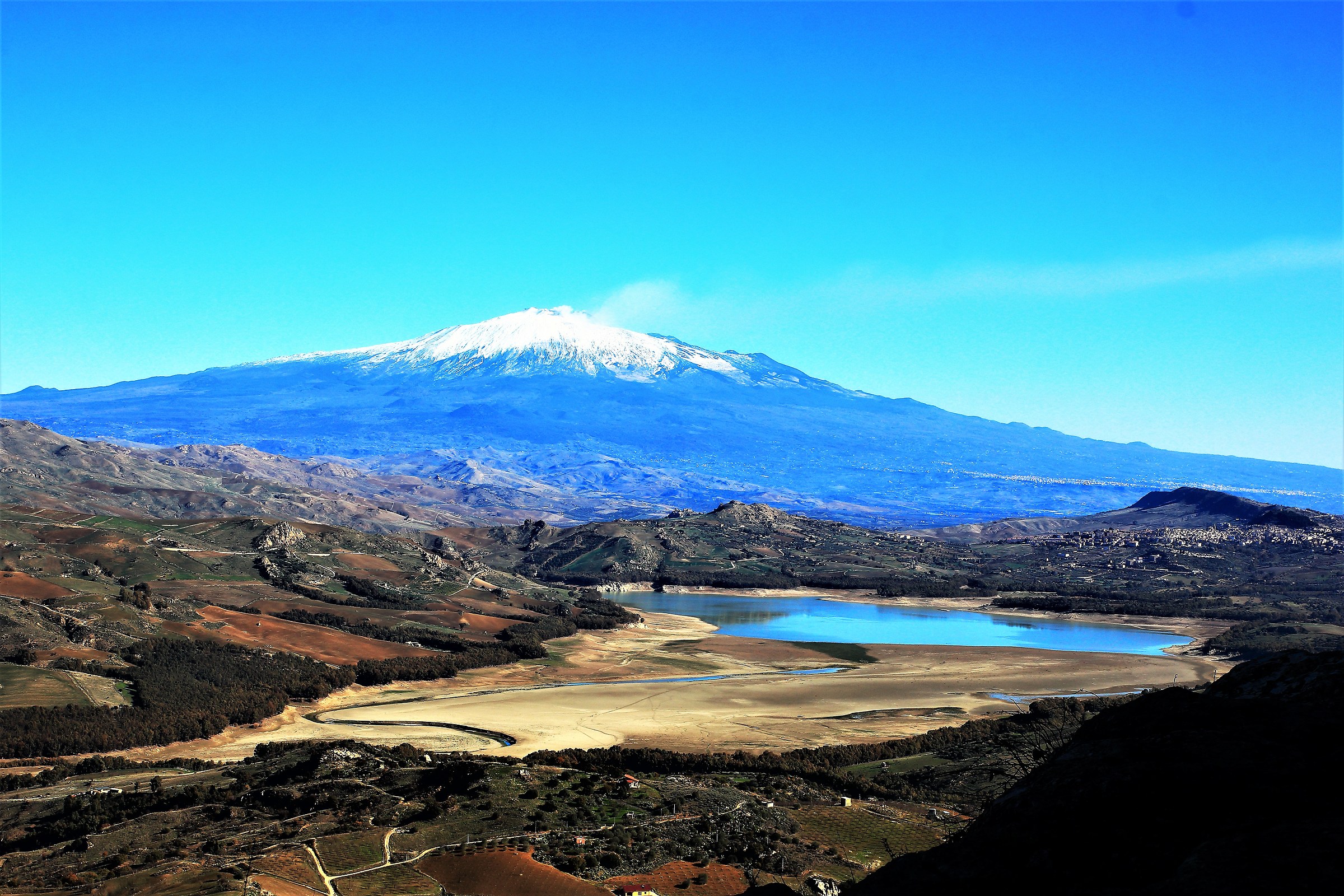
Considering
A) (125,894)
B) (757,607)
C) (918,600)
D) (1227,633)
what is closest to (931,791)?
(125,894)

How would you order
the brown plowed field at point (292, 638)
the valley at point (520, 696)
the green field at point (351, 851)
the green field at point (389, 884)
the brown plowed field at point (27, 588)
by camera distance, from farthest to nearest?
the brown plowed field at point (292, 638) → the brown plowed field at point (27, 588) → the valley at point (520, 696) → the green field at point (351, 851) → the green field at point (389, 884)

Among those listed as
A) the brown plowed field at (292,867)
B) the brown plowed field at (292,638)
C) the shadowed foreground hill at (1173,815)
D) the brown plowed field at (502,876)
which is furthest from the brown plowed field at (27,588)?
the shadowed foreground hill at (1173,815)

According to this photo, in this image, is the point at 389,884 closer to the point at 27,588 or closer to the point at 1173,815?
the point at 1173,815

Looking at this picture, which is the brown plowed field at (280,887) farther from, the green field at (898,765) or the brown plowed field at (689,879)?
the green field at (898,765)

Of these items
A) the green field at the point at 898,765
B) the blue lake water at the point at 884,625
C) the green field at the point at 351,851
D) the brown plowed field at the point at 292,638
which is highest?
the green field at the point at 351,851

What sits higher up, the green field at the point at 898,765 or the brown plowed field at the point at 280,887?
the brown plowed field at the point at 280,887
